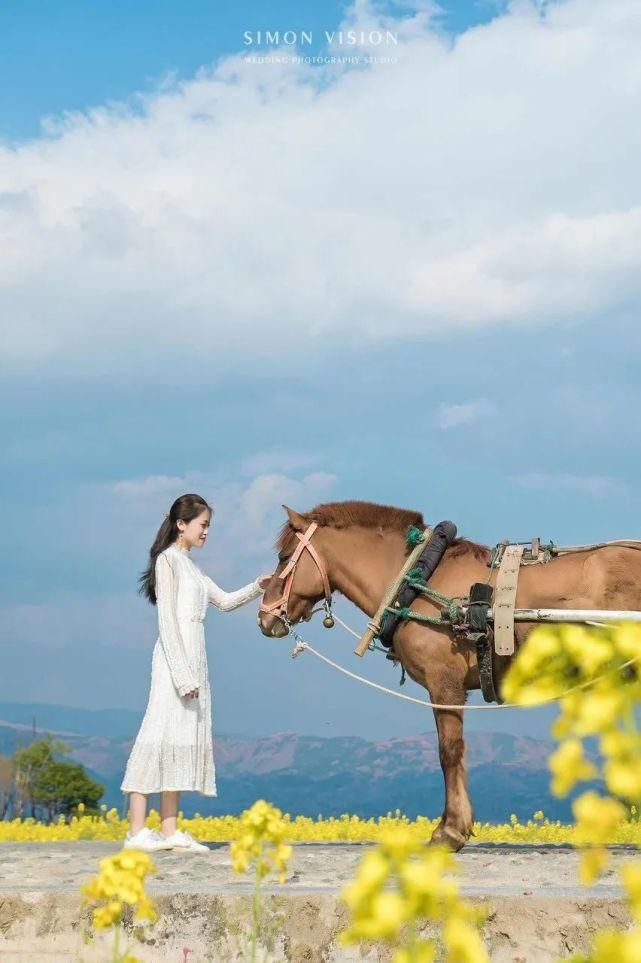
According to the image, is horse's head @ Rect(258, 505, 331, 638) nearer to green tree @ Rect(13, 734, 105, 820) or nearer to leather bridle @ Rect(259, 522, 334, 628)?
leather bridle @ Rect(259, 522, 334, 628)

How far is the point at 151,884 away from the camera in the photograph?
588 centimetres

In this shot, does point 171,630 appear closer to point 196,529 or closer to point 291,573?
point 196,529

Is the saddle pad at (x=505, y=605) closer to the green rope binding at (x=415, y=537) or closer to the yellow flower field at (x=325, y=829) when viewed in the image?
the green rope binding at (x=415, y=537)

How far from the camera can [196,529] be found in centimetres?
768

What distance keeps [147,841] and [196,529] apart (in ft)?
6.57

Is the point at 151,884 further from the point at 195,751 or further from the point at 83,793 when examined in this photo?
the point at 83,793

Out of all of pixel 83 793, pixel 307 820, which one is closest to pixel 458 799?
pixel 307 820

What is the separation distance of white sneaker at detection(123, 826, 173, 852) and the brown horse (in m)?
1.46

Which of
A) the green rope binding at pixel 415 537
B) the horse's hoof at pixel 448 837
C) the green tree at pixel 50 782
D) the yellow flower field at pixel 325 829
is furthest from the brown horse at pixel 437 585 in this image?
the green tree at pixel 50 782

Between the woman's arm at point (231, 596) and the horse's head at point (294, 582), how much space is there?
1.29 feet

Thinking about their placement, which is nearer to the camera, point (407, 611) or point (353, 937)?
point (353, 937)

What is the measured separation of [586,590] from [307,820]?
5480 millimetres

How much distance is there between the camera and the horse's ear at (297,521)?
7.48m

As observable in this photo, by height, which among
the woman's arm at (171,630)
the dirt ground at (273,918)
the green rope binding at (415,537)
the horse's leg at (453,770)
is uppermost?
the green rope binding at (415,537)
